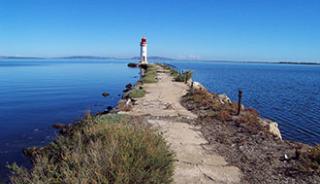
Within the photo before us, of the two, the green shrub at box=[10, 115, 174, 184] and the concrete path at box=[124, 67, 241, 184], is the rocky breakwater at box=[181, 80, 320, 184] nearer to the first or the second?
the concrete path at box=[124, 67, 241, 184]

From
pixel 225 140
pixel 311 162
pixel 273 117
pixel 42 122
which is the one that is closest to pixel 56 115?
pixel 42 122

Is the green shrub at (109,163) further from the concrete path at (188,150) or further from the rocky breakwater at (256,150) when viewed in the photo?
the rocky breakwater at (256,150)

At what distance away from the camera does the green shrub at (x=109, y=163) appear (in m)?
4.10

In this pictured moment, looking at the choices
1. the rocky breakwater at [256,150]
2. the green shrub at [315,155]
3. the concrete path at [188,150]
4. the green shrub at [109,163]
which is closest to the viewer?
the green shrub at [109,163]

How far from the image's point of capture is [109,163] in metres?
4.28

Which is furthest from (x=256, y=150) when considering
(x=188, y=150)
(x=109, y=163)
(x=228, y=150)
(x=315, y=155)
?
(x=109, y=163)

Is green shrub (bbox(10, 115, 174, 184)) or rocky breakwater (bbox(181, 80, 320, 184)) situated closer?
green shrub (bbox(10, 115, 174, 184))

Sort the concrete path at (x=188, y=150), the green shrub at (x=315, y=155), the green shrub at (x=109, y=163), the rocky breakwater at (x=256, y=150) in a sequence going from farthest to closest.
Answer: the green shrub at (x=315, y=155), the rocky breakwater at (x=256, y=150), the concrete path at (x=188, y=150), the green shrub at (x=109, y=163)

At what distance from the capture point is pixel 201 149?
8141mm

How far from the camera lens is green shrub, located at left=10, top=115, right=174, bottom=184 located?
410cm

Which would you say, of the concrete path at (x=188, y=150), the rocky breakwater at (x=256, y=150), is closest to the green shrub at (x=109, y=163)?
the concrete path at (x=188, y=150)

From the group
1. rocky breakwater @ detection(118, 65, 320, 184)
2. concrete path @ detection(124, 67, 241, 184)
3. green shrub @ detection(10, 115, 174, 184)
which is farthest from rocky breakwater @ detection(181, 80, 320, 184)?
green shrub @ detection(10, 115, 174, 184)

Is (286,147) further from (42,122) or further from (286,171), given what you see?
(42,122)

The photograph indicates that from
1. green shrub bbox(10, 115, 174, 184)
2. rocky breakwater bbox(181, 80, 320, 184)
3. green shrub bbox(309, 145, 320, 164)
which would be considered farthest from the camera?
green shrub bbox(309, 145, 320, 164)
